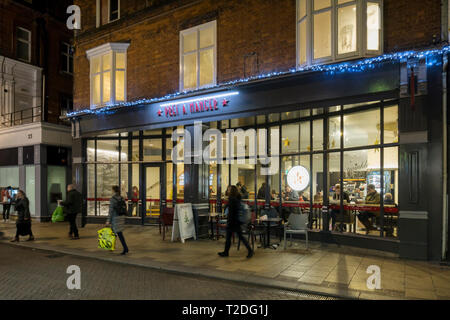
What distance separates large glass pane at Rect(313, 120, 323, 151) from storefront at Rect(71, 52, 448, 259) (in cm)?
3

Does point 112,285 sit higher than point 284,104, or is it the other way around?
point 284,104

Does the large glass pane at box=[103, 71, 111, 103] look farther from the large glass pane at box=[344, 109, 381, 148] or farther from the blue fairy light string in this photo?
the large glass pane at box=[344, 109, 381, 148]

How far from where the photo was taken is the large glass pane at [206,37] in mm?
12323

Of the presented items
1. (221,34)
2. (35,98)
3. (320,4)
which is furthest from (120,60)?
(35,98)

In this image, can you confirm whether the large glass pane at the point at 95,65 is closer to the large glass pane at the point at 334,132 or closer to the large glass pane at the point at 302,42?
the large glass pane at the point at 302,42

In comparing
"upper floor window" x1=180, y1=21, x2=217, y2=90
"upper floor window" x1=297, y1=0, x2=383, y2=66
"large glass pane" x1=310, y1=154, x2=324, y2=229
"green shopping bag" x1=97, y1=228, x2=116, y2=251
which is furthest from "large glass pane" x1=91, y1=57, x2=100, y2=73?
"large glass pane" x1=310, y1=154, x2=324, y2=229

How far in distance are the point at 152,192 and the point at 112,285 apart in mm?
8774

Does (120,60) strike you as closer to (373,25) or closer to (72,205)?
(72,205)

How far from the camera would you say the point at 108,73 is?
49.4ft

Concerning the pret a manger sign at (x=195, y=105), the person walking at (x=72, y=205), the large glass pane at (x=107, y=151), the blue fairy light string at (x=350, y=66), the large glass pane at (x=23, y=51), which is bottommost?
the person walking at (x=72, y=205)

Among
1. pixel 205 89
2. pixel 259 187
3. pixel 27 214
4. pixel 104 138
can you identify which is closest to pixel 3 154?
pixel 104 138

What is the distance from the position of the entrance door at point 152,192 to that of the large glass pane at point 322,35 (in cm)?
816

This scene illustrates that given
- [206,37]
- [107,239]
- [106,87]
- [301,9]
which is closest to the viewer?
[107,239]

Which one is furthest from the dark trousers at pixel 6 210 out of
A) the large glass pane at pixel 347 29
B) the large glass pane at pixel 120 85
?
the large glass pane at pixel 347 29
